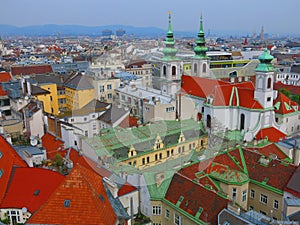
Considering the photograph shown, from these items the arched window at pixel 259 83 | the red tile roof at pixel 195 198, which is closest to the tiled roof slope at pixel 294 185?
the red tile roof at pixel 195 198

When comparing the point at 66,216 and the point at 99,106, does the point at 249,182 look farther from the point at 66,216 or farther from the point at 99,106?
the point at 99,106

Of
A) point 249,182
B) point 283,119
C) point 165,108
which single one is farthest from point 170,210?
point 283,119

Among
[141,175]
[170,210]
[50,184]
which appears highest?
[50,184]

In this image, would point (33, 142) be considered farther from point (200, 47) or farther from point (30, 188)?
point (200, 47)

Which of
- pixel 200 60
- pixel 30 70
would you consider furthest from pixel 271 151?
pixel 30 70

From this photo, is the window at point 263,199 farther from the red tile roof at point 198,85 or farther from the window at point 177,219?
the red tile roof at point 198,85

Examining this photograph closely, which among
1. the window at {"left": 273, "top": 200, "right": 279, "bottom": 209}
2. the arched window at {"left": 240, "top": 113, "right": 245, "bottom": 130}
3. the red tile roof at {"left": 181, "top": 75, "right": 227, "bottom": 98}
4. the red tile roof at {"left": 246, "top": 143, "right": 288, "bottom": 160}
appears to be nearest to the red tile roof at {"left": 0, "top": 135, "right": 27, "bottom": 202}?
the window at {"left": 273, "top": 200, "right": 279, "bottom": 209}
